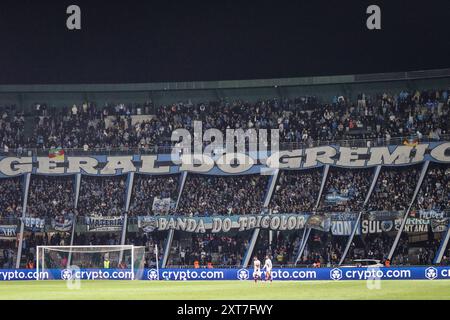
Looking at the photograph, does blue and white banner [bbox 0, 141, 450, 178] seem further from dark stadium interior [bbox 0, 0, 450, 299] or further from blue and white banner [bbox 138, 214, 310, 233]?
blue and white banner [bbox 138, 214, 310, 233]

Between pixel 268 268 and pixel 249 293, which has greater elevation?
pixel 249 293

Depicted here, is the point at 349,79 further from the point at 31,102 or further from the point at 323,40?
the point at 31,102

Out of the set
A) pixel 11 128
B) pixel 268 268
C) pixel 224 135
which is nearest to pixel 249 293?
pixel 268 268

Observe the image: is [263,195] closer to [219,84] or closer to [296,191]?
[296,191]

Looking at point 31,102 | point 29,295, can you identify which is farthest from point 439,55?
point 29,295

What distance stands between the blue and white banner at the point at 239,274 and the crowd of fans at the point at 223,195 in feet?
30.8

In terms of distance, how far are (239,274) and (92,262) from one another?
10571mm

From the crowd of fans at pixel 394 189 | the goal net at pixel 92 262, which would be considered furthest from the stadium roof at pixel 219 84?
the goal net at pixel 92 262

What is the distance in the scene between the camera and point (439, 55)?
63.9 m

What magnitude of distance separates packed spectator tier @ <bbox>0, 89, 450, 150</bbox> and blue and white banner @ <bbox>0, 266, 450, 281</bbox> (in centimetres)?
1439

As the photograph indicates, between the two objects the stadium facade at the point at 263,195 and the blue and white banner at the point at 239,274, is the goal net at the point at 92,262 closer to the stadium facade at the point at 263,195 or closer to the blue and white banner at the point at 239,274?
the blue and white banner at the point at 239,274

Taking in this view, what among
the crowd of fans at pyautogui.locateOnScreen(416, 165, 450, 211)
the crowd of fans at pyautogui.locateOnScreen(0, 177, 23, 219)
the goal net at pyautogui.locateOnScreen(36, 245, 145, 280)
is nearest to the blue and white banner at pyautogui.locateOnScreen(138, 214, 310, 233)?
the goal net at pyautogui.locateOnScreen(36, 245, 145, 280)

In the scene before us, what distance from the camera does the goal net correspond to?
53.7 meters

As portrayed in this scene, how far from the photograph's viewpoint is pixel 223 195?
63812 mm
